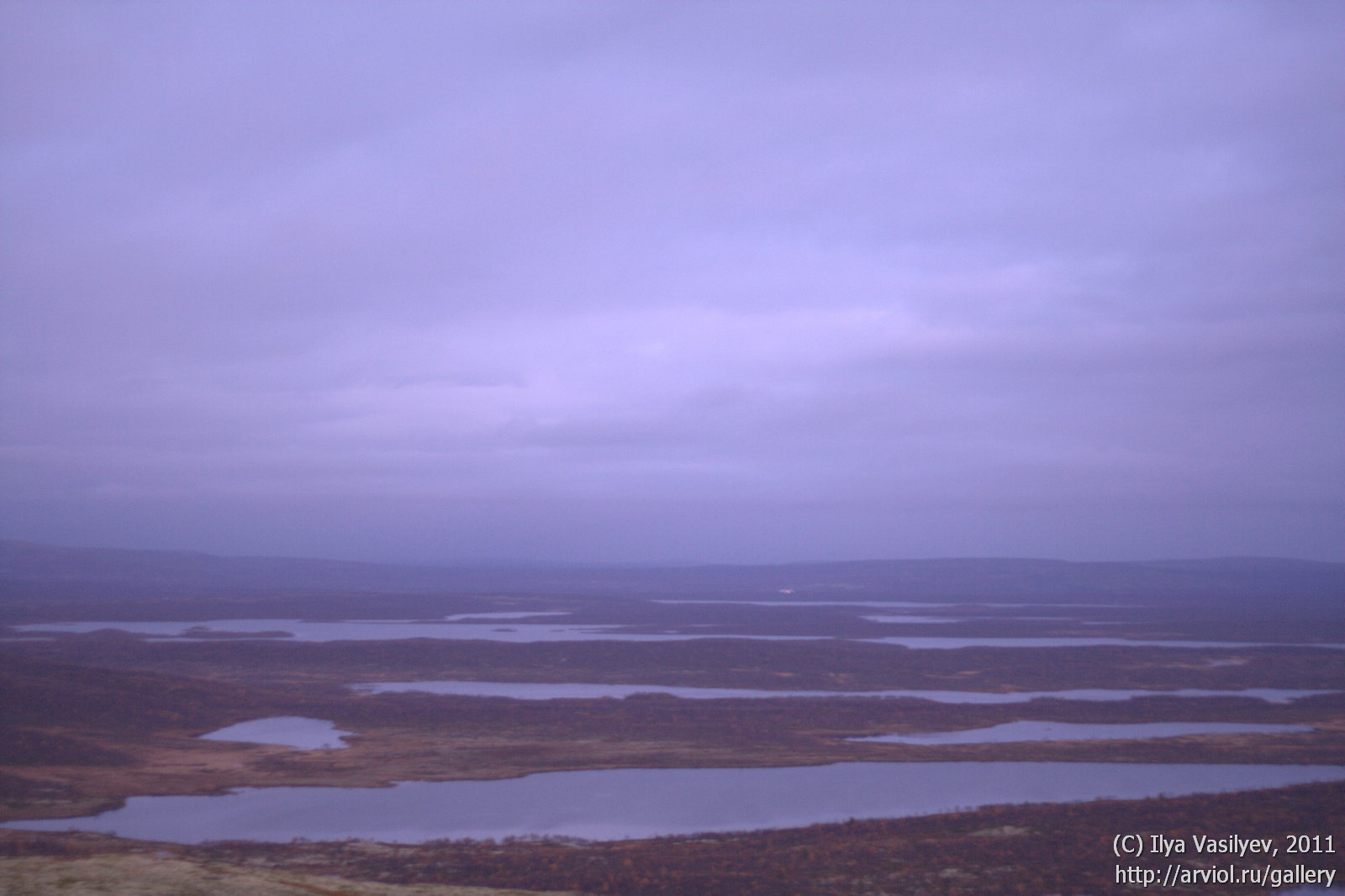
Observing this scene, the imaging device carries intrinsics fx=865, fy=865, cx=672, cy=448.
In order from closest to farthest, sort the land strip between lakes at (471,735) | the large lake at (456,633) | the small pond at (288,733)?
the land strip between lakes at (471,735) → the small pond at (288,733) → the large lake at (456,633)

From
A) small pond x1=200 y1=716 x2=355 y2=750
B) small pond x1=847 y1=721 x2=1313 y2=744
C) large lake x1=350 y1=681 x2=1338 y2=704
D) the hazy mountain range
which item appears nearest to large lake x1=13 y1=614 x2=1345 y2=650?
large lake x1=350 y1=681 x2=1338 y2=704

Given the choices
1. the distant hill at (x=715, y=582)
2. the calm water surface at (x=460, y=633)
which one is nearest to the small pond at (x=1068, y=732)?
the calm water surface at (x=460, y=633)

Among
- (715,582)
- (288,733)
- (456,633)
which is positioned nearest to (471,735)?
(288,733)

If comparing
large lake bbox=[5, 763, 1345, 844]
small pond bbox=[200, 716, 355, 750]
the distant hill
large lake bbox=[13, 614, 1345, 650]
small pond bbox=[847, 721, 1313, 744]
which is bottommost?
the distant hill

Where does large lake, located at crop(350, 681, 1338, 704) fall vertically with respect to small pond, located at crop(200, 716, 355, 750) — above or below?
below

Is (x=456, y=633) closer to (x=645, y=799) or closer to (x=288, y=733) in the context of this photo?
(x=288, y=733)

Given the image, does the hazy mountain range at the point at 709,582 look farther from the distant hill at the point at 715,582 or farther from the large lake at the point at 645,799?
the large lake at the point at 645,799

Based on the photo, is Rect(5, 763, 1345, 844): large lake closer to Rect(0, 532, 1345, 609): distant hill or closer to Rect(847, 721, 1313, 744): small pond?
Rect(847, 721, 1313, 744): small pond
